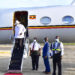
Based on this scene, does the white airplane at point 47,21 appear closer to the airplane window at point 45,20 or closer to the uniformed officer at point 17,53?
the airplane window at point 45,20

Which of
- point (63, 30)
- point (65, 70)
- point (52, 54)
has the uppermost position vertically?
point (63, 30)

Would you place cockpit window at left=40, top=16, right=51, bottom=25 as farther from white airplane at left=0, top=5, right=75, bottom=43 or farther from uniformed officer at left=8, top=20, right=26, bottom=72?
uniformed officer at left=8, top=20, right=26, bottom=72

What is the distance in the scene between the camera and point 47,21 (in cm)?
1873

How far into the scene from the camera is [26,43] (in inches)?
604

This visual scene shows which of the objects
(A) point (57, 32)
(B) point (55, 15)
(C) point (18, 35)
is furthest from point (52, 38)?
(C) point (18, 35)

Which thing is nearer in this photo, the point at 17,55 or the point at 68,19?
the point at 17,55

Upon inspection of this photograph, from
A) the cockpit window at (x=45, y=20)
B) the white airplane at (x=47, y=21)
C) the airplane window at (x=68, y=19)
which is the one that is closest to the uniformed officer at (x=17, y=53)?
the white airplane at (x=47, y=21)

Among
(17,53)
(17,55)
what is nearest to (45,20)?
(17,53)

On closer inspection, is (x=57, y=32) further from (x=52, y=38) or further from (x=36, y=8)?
(x=36, y=8)

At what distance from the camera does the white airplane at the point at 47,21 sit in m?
18.5

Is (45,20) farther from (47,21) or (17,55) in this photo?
(17,55)

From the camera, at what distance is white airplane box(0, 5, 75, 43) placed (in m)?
18.5

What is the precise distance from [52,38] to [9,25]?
3.70 metres

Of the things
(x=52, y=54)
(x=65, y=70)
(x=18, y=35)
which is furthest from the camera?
(x=18, y=35)
